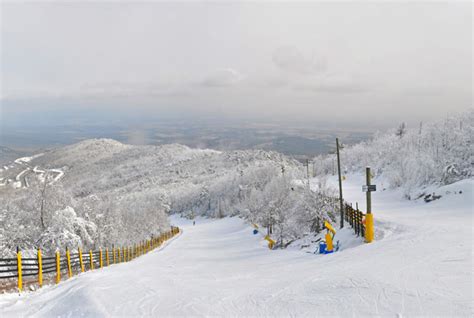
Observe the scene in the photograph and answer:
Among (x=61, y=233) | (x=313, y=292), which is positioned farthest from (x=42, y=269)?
(x=61, y=233)

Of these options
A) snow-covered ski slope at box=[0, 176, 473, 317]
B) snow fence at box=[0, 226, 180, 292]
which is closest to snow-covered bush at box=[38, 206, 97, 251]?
snow fence at box=[0, 226, 180, 292]

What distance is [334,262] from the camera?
9.99 m

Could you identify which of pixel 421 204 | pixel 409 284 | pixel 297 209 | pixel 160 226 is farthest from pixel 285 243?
pixel 160 226

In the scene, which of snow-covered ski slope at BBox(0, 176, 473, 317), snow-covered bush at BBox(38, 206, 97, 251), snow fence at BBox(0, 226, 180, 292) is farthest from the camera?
snow-covered bush at BBox(38, 206, 97, 251)

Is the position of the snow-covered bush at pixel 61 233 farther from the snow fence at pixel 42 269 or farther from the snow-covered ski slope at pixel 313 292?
the snow-covered ski slope at pixel 313 292

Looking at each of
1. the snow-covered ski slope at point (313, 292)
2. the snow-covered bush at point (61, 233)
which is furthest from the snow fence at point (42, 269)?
the snow-covered bush at point (61, 233)

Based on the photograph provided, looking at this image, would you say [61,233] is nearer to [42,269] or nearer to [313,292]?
[42,269]

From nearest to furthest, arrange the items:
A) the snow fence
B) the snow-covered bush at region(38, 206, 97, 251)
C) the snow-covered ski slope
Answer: the snow-covered ski slope, the snow fence, the snow-covered bush at region(38, 206, 97, 251)

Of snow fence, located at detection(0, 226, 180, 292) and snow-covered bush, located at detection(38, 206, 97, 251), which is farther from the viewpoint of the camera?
snow-covered bush, located at detection(38, 206, 97, 251)

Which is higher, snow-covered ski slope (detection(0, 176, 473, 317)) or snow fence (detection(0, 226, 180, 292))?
snow-covered ski slope (detection(0, 176, 473, 317))

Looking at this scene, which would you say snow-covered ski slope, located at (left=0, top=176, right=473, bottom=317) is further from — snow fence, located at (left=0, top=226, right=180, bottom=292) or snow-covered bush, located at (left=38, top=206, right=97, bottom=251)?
snow-covered bush, located at (left=38, top=206, right=97, bottom=251)

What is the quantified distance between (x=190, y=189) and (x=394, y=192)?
121 m

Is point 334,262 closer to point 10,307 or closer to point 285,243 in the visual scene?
point 10,307

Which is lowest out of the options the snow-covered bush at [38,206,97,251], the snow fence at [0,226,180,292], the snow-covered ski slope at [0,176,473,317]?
the snow-covered bush at [38,206,97,251]
